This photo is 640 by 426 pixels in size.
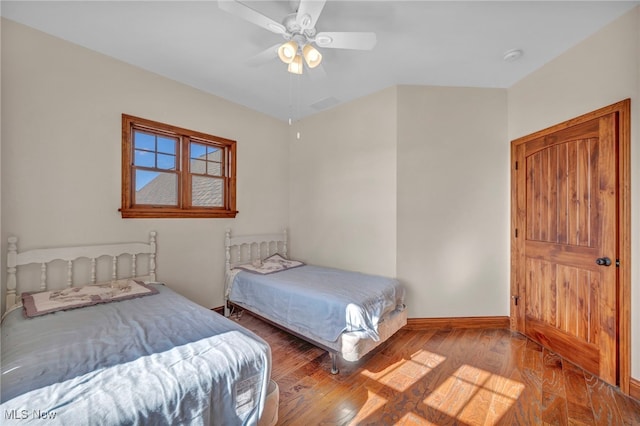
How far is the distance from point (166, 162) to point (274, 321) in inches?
81.4

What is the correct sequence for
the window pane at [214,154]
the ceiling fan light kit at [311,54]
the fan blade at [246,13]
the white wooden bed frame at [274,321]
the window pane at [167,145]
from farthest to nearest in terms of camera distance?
the window pane at [214,154], the window pane at [167,145], the white wooden bed frame at [274,321], the ceiling fan light kit at [311,54], the fan blade at [246,13]

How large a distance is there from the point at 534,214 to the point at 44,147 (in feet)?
14.6

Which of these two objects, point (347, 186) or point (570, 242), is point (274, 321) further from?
point (570, 242)

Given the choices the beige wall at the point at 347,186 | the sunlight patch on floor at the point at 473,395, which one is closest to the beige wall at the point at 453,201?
the beige wall at the point at 347,186

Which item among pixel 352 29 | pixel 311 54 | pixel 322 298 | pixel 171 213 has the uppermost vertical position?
pixel 352 29

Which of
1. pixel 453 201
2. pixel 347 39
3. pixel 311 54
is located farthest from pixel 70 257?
pixel 453 201

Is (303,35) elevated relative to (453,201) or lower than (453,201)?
elevated

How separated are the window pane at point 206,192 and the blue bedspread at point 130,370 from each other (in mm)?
1629

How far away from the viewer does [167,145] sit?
2807 millimetres

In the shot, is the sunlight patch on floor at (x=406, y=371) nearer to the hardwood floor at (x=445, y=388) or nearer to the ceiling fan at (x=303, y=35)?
the hardwood floor at (x=445, y=388)

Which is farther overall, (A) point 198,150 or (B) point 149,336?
(A) point 198,150

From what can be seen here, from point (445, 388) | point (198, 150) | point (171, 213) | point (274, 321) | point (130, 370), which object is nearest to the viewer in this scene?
point (130, 370)

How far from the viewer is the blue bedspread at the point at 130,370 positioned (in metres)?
0.91

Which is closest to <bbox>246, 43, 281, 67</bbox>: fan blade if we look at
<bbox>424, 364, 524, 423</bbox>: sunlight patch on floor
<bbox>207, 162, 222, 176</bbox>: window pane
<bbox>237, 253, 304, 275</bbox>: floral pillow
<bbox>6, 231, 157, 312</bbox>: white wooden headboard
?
<bbox>207, 162, 222, 176</bbox>: window pane
